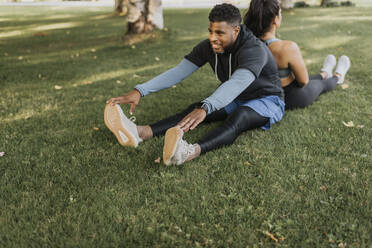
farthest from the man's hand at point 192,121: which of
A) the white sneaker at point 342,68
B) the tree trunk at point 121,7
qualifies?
the tree trunk at point 121,7

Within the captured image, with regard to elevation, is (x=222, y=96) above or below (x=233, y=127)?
above

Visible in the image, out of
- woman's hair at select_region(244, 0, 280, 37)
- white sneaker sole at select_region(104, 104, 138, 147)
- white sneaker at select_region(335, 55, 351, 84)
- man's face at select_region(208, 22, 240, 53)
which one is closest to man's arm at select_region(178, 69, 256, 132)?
man's face at select_region(208, 22, 240, 53)

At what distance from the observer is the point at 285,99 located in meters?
3.77

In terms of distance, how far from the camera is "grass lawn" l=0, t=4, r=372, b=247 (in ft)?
6.38

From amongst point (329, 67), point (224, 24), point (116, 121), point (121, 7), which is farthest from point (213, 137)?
point (121, 7)

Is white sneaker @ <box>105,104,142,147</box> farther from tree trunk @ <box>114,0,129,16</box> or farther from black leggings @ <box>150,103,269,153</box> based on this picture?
tree trunk @ <box>114,0,129,16</box>

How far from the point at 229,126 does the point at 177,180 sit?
764mm

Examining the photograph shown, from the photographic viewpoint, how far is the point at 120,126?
2752 millimetres

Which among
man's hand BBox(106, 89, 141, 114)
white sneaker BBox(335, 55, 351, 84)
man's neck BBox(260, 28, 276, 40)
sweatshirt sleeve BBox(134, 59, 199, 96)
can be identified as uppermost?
man's neck BBox(260, 28, 276, 40)

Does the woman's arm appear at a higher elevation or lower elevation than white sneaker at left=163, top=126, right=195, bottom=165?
higher

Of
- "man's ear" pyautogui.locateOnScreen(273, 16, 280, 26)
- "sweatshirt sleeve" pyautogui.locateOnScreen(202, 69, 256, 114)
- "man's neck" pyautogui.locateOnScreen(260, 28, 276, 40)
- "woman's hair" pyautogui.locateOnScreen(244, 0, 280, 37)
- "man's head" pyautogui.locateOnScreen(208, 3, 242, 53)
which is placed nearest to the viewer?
"sweatshirt sleeve" pyautogui.locateOnScreen(202, 69, 256, 114)

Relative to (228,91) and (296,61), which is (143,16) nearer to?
(296,61)

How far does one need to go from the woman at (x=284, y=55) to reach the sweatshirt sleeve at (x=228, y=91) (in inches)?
34.8

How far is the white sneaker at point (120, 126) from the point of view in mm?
2727
